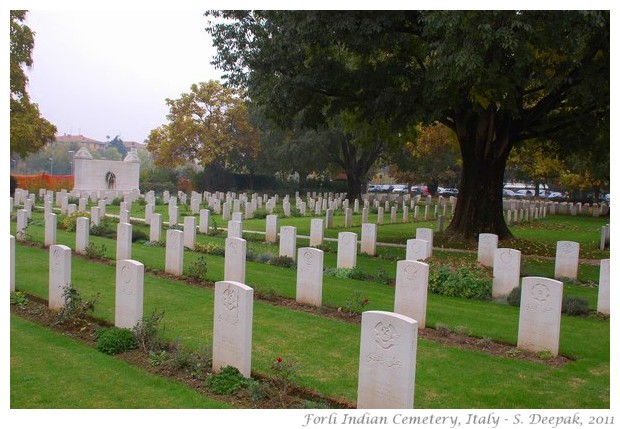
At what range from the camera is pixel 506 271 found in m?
11.1

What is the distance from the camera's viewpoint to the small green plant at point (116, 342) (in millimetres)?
7457

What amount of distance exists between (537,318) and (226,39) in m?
13.5

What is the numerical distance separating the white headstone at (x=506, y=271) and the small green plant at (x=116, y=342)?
6.79 m

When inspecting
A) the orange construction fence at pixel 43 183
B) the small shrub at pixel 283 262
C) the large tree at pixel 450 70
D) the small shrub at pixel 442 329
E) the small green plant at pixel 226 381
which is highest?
the large tree at pixel 450 70

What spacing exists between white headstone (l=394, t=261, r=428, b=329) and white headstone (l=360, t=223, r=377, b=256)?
7530 mm

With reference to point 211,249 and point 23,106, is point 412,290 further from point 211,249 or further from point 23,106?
point 23,106

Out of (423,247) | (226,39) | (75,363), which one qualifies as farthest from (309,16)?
Result: (75,363)

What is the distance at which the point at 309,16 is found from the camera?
14.2 metres

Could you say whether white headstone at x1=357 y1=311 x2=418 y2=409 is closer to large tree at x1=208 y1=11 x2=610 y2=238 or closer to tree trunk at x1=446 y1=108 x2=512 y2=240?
large tree at x1=208 y1=11 x2=610 y2=238

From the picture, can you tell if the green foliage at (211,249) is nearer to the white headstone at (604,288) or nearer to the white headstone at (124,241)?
the white headstone at (124,241)

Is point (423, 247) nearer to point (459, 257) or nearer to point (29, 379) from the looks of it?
point (459, 257)

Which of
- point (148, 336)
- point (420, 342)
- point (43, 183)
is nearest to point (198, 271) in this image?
point (148, 336)

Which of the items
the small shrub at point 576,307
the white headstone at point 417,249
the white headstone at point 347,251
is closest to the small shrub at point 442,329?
the small shrub at point 576,307

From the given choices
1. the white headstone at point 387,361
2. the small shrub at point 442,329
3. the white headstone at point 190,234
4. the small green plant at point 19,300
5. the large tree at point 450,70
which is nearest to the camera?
the white headstone at point 387,361
